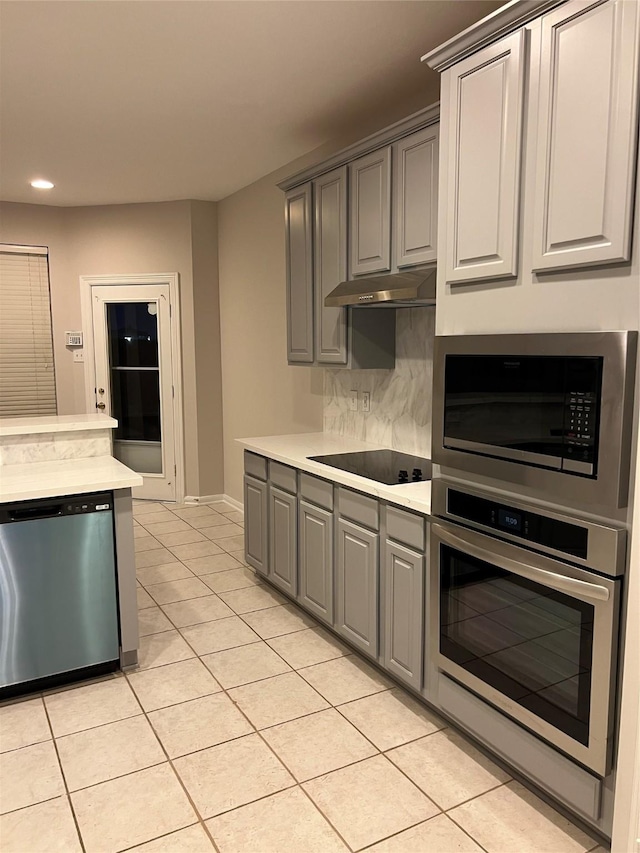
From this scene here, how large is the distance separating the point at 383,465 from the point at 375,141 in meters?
1.54

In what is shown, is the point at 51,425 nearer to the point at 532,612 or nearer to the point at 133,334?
the point at 532,612

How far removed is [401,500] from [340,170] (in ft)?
5.96

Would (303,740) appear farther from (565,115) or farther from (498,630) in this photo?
(565,115)

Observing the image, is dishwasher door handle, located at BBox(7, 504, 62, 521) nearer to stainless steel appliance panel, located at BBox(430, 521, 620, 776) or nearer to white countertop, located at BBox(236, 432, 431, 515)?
white countertop, located at BBox(236, 432, 431, 515)

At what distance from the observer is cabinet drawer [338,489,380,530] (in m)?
2.78

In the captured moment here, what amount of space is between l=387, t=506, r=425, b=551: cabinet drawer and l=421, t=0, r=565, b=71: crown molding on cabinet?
1.65 m

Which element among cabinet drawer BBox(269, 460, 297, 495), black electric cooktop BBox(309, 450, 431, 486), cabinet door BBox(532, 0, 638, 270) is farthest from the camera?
cabinet drawer BBox(269, 460, 297, 495)

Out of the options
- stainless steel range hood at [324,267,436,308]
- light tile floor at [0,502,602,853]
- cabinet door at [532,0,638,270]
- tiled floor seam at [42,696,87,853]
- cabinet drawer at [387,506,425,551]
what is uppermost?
cabinet door at [532,0,638,270]

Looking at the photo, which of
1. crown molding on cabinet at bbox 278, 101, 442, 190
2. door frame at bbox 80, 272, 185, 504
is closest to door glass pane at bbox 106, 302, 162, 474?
door frame at bbox 80, 272, 185, 504

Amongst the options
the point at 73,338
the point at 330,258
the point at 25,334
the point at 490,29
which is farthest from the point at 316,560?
the point at 25,334

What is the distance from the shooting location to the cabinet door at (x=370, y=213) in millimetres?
2983

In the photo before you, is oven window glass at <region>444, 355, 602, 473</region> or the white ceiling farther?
the white ceiling

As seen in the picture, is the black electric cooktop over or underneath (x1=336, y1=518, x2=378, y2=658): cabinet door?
over

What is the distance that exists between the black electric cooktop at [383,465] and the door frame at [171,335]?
113 inches
